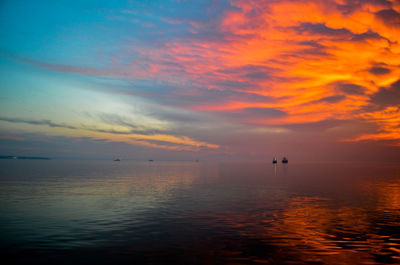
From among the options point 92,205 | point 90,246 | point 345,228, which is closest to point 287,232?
point 345,228

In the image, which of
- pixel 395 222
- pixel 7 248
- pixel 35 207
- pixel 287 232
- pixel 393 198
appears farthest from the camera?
pixel 393 198

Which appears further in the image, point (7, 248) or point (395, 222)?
point (395, 222)

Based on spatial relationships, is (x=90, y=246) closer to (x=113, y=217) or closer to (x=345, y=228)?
(x=113, y=217)

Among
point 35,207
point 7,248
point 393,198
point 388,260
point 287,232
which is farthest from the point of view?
point 393,198

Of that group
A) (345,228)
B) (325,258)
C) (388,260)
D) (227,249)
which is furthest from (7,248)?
(345,228)

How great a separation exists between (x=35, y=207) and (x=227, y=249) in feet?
94.1

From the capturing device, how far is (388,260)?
1875 cm

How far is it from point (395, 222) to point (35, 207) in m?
44.1

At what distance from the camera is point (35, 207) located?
36156mm

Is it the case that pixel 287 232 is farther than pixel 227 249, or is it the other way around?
pixel 287 232

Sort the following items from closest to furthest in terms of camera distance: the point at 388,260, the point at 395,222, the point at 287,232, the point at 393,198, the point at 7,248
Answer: the point at 388,260 < the point at 7,248 < the point at 287,232 < the point at 395,222 < the point at 393,198

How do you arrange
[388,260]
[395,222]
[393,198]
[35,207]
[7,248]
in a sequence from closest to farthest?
[388,260] < [7,248] < [395,222] < [35,207] < [393,198]

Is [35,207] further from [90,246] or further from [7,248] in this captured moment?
[90,246]

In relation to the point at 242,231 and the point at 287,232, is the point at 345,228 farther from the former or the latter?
the point at 242,231
